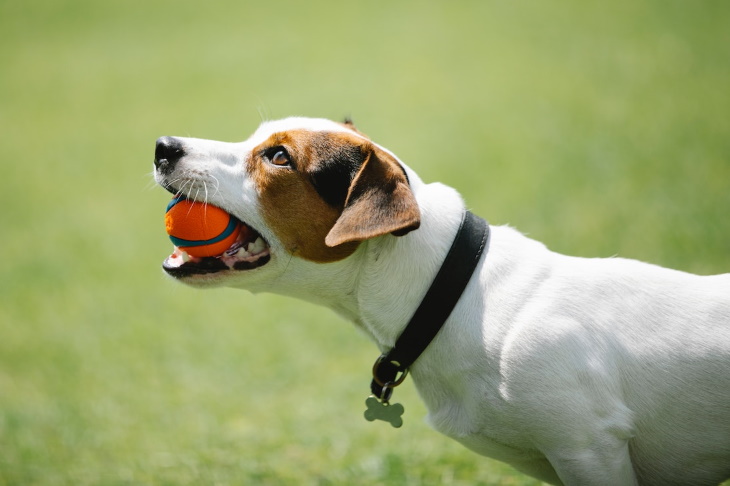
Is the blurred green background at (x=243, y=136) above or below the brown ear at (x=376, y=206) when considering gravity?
below

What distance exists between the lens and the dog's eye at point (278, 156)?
3578mm

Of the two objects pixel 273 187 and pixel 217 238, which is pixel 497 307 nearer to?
pixel 273 187

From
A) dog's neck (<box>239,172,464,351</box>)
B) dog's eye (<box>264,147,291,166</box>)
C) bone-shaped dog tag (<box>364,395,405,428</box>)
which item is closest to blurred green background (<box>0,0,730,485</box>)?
dog's eye (<box>264,147,291,166</box>)

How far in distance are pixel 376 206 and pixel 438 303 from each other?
0.52 metres

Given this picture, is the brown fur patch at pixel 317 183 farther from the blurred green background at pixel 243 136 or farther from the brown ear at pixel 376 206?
the blurred green background at pixel 243 136

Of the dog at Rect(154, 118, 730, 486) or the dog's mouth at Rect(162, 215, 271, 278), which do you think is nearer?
the dog at Rect(154, 118, 730, 486)

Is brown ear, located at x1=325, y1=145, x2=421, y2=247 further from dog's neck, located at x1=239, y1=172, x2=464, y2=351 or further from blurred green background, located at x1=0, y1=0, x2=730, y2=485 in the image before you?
blurred green background, located at x1=0, y1=0, x2=730, y2=485

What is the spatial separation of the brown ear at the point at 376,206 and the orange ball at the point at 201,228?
1.94 feet

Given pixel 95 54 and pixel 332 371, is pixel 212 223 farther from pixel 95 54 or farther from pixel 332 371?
pixel 95 54

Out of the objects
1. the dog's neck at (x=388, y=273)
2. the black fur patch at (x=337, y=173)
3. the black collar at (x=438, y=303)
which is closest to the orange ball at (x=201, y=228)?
the dog's neck at (x=388, y=273)

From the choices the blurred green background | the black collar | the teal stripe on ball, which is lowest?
the blurred green background

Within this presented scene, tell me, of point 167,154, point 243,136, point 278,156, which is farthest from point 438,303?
point 243,136

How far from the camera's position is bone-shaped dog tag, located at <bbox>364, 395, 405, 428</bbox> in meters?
3.52

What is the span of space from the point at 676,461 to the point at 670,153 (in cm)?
733
